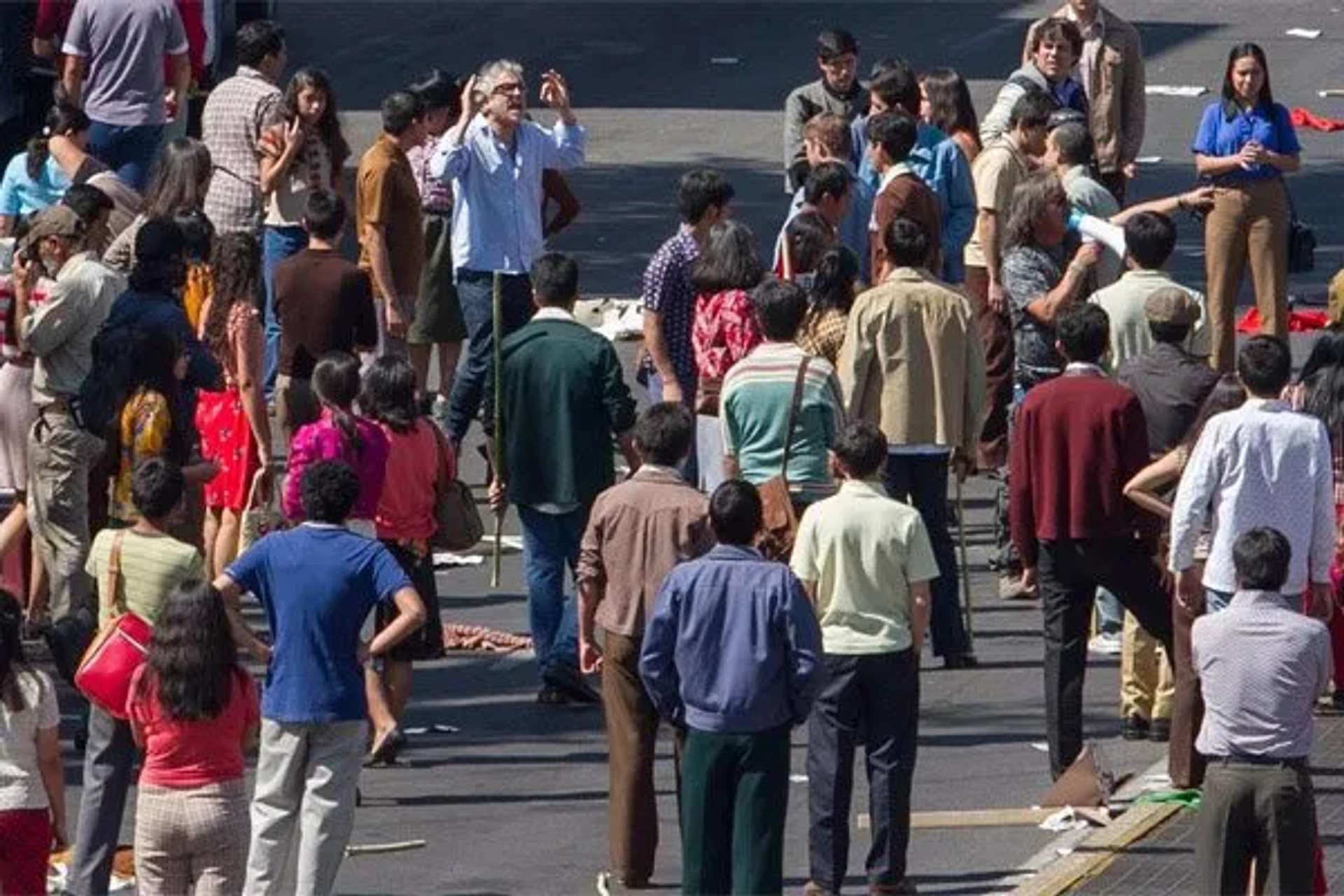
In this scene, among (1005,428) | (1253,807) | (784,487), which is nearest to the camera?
(1253,807)

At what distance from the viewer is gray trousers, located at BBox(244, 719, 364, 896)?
11055mm

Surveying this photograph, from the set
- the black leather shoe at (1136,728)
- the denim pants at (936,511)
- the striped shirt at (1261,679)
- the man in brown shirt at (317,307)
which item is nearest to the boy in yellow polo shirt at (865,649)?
the striped shirt at (1261,679)

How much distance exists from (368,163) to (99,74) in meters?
2.98

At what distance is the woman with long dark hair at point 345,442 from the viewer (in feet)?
41.5

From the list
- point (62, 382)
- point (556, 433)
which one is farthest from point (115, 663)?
point (62, 382)

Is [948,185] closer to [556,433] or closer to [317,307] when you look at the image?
[317,307]

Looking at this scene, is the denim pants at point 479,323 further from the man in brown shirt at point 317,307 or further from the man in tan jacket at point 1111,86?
the man in tan jacket at point 1111,86

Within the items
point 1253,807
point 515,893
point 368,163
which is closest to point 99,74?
point 368,163

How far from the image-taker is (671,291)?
1481 centimetres

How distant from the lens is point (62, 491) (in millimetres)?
13812

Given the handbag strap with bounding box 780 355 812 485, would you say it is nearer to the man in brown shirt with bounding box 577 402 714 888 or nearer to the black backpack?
the man in brown shirt with bounding box 577 402 714 888

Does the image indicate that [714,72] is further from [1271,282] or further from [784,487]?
[784,487]

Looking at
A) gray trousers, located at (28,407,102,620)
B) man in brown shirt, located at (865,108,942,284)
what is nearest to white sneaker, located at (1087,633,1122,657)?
man in brown shirt, located at (865,108,942,284)

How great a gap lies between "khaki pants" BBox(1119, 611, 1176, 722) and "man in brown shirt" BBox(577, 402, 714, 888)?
7.49 feet
